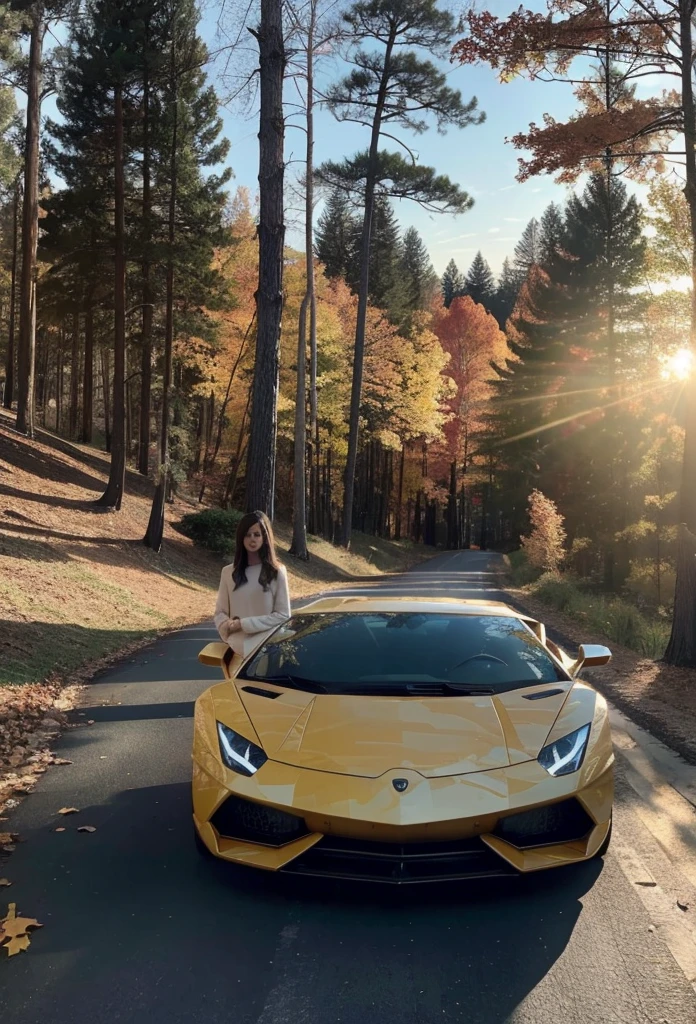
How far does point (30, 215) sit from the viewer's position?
25.4 meters

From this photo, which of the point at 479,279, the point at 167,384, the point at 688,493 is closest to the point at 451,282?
the point at 479,279

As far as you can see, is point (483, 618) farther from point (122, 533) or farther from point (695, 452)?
point (122, 533)

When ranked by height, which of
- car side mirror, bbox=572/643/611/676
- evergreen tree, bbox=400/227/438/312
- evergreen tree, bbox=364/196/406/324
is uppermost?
evergreen tree, bbox=400/227/438/312

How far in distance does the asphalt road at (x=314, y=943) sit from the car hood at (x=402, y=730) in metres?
0.62

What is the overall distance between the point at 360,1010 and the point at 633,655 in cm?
983

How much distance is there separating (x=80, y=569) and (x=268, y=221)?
7938mm

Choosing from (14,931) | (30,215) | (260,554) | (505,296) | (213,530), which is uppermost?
(505,296)

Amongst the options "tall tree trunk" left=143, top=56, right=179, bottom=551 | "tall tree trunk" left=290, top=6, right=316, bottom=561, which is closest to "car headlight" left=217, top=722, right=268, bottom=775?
"tall tree trunk" left=143, top=56, right=179, bottom=551

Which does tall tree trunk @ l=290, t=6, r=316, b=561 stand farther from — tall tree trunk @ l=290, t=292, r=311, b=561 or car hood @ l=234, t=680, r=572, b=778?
car hood @ l=234, t=680, r=572, b=778

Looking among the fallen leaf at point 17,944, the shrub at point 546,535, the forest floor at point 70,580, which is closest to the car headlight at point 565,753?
the fallen leaf at point 17,944

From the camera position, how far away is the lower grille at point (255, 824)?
11.2ft

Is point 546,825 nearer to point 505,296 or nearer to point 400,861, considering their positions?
point 400,861

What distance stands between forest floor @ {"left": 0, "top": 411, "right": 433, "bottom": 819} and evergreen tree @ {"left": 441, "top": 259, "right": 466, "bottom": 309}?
240 feet

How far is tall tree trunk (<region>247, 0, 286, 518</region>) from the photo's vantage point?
1184 centimetres
